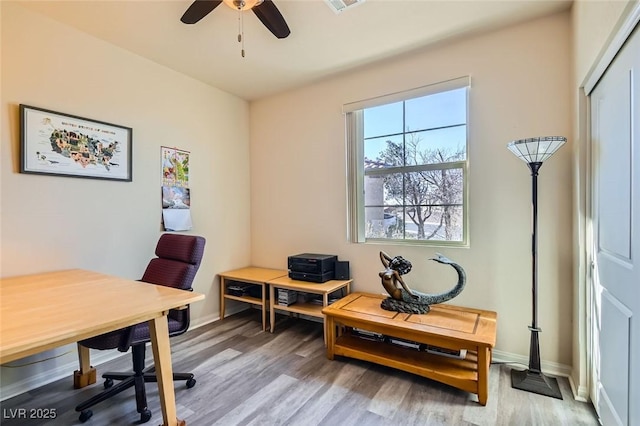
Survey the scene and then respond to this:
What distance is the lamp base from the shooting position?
191 cm

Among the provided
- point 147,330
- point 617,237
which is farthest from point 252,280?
point 617,237

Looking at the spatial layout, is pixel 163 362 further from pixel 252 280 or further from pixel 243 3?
pixel 243 3

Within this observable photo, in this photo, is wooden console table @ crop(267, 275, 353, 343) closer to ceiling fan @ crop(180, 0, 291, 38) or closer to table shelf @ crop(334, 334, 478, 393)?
table shelf @ crop(334, 334, 478, 393)

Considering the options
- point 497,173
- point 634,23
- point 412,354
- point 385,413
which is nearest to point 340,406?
point 385,413

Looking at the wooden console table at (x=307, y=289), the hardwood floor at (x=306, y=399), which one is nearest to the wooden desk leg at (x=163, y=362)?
the hardwood floor at (x=306, y=399)

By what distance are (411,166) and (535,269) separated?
4.19 feet

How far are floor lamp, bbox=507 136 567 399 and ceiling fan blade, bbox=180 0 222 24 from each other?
6.59 ft

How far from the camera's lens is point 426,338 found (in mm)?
1991

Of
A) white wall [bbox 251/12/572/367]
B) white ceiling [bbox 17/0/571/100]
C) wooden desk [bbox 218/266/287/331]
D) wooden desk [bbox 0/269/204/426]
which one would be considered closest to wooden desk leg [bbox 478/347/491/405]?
white wall [bbox 251/12/572/367]

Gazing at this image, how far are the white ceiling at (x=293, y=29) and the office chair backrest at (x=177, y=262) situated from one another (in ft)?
5.22

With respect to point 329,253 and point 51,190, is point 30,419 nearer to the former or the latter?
point 51,190

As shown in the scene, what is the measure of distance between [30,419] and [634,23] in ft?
11.7

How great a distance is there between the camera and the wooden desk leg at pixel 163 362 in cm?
143

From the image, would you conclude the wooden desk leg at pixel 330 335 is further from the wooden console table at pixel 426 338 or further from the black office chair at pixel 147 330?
the black office chair at pixel 147 330
